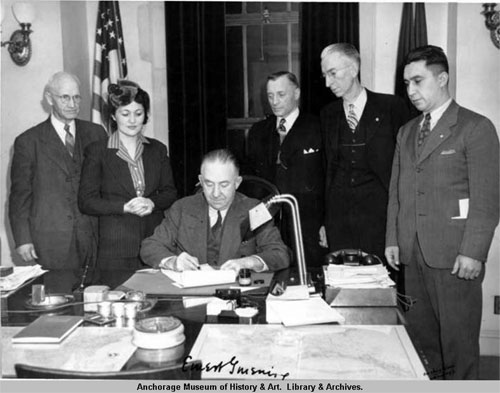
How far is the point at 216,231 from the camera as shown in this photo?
253 cm

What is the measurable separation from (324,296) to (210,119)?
2590 mm

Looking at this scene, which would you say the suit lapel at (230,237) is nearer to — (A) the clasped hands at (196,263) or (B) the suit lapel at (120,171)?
(A) the clasped hands at (196,263)

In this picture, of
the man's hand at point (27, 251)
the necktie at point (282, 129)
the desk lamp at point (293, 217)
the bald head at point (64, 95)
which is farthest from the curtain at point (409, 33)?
the man's hand at point (27, 251)

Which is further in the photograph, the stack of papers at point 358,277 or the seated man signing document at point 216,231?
the seated man signing document at point 216,231

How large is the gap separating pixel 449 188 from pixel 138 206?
1.42m

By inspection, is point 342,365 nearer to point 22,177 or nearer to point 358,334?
point 358,334

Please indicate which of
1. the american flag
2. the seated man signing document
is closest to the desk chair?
the seated man signing document

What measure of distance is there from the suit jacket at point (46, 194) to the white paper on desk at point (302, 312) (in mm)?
1653

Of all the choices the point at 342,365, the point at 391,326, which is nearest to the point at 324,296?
the point at 391,326

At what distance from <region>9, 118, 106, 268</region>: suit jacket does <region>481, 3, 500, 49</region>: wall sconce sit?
244cm

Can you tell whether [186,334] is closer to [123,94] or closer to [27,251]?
[123,94]

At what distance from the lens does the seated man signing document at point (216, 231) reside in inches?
94.2

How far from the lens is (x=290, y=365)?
1431mm

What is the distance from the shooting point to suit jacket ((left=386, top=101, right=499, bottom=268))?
2.30m
